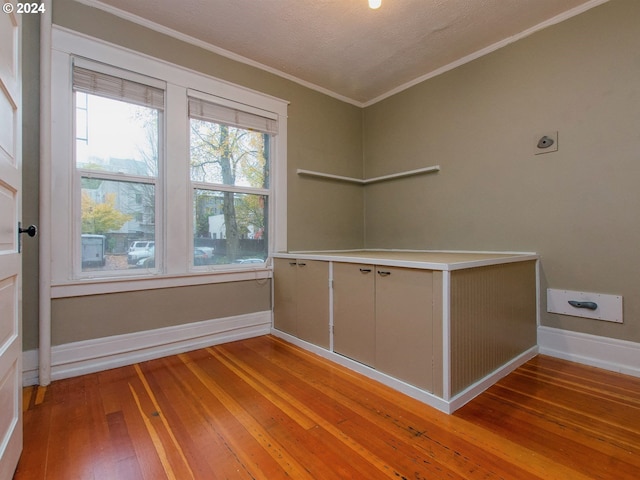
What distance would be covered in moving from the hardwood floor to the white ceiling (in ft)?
8.21

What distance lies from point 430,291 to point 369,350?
628mm

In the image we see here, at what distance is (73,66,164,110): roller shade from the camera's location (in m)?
2.12

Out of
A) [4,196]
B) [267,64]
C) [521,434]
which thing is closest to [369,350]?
[521,434]

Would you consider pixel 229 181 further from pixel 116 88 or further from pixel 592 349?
pixel 592 349

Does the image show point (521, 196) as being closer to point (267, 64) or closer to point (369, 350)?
point (369, 350)

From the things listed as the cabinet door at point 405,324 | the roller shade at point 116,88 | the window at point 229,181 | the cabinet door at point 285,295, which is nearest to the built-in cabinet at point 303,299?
the cabinet door at point 285,295

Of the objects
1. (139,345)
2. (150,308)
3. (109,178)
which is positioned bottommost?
(139,345)

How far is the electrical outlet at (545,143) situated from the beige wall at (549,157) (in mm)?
34

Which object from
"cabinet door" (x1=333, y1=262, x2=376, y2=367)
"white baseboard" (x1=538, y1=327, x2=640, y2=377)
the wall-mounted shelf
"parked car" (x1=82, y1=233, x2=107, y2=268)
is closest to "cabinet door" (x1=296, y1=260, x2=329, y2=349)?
"cabinet door" (x1=333, y1=262, x2=376, y2=367)

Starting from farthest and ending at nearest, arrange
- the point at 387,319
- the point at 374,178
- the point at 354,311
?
the point at 374,178
the point at 354,311
the point at 387,319

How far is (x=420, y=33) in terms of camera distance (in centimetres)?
247

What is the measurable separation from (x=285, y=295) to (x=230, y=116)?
1.65 m

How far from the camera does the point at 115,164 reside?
229cm

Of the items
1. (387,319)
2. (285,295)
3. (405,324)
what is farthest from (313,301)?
(405,324)
